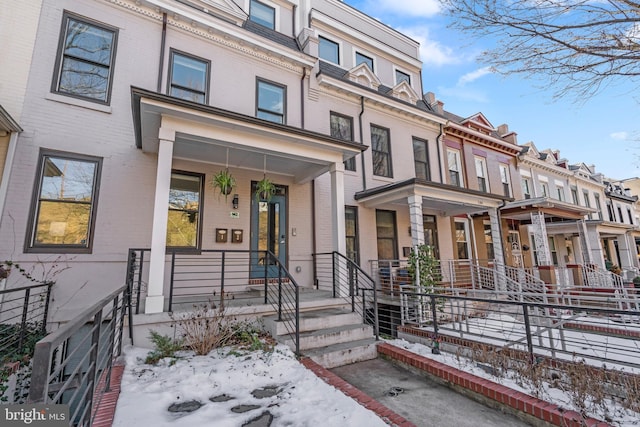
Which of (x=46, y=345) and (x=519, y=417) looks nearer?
(x=46, y=345)

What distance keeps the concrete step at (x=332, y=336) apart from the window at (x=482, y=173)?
9861 mm

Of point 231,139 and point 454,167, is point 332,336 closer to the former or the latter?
point 231,139

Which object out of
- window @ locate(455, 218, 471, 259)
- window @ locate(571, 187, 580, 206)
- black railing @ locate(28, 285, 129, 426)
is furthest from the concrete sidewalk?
window @ locate(571, 187, 580, 206)

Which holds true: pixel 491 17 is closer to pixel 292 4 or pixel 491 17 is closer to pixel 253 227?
pixel 253 227

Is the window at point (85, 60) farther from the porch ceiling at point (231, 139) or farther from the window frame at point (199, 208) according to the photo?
the window frame at point (199, 208)

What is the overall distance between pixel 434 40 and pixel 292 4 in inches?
247

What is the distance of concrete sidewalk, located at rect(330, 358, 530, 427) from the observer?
308 cm

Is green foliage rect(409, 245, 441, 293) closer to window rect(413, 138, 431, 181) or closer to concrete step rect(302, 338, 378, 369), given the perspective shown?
concrete step rect(302, 338, 378, 369)

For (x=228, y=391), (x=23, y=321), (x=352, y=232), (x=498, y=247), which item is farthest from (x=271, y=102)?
(x=498, y=247)

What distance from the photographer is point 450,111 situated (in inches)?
569

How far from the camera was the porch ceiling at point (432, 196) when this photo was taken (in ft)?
25.0

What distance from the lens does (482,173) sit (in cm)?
1273

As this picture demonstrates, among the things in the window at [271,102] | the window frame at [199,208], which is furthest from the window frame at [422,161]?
the window frame at [199,208]

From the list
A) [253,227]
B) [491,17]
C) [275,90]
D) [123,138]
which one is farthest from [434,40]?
[123,138]
